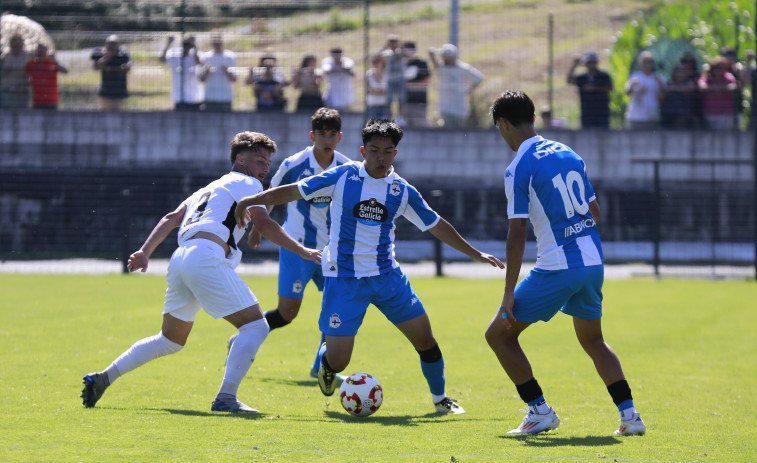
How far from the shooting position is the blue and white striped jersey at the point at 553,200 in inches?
232

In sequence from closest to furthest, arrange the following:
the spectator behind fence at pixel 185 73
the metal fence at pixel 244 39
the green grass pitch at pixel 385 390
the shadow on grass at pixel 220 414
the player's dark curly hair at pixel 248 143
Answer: the green grass pitch at pixel 385 390
the shadow on grass at pixel 220 414
the player's dark curly hair at pixel 248 143
the spectator behind fence at pixel 185 73
the metal fence at pixel 244 39

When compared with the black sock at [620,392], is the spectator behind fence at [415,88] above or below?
above

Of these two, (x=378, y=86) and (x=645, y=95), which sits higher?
(x=378, y=86)

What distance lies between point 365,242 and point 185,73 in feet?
42.5

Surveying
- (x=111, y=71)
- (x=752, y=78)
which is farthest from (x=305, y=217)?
(x=752, y=78)

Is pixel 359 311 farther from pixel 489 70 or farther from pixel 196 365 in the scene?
pixel 489 70

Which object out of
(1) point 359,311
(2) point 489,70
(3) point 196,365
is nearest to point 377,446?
(1) point 359,311

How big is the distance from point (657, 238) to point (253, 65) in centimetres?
859

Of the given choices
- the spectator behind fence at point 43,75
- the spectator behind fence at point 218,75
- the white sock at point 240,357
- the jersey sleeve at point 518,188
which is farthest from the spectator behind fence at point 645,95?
the white sock at point 240,357

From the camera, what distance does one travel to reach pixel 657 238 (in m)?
18.8

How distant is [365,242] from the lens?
6695 millimetres

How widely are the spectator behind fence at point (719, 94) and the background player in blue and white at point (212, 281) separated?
609 inches

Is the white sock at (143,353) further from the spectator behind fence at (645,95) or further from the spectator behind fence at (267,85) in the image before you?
the spectator behind fence at (645,95)

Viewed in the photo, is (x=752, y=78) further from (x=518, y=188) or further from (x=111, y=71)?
(x=518, y=188)
